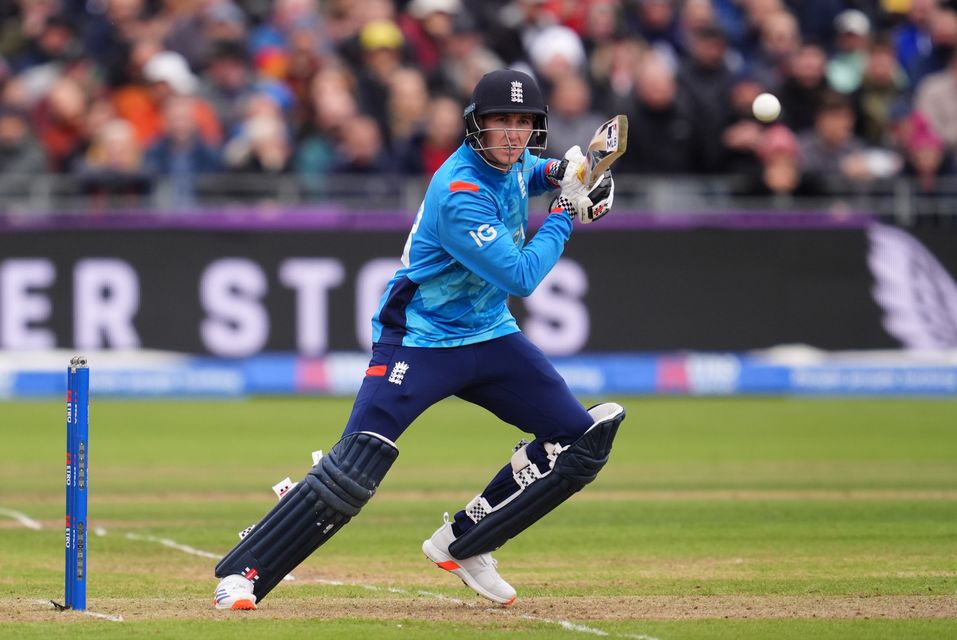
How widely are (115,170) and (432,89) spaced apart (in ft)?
12.4

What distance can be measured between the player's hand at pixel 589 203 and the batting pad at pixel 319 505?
1358 mm

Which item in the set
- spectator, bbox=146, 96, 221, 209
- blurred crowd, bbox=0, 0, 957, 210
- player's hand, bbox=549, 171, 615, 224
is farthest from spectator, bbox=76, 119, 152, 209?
player's hand, bbox=549, 171, 615, 224

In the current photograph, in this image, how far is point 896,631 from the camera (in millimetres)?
7246

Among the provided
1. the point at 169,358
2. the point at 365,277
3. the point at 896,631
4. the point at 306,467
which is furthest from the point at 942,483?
the point at 169,358

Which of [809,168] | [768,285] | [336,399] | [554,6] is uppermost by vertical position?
[554,6]

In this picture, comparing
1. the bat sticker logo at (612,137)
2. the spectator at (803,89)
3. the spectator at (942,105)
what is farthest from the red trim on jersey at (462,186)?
the spectator at (942,105)

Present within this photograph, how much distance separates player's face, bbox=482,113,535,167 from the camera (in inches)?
303

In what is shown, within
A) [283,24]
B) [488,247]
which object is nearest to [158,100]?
[283,24]

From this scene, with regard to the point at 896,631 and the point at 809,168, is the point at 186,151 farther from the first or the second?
the point at 896,631

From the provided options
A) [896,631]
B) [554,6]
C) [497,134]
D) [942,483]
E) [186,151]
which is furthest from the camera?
[554,6]

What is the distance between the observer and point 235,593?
7.55 m

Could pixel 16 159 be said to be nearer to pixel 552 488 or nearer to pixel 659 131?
pixel 659 131

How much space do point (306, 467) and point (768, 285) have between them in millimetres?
7363

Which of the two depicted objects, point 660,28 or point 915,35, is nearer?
point 660,28
